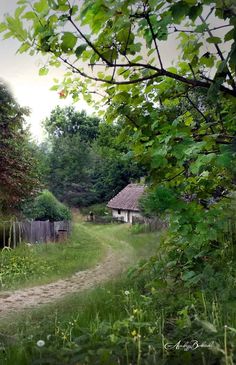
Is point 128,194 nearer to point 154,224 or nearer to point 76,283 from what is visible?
point 154,224

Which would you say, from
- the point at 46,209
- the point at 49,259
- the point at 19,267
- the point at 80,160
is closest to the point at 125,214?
the point at 80,160

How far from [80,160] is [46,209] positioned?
440cm

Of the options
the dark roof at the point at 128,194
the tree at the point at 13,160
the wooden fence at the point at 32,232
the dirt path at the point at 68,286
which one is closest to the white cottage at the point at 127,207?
the dark roof at the point at 128,194

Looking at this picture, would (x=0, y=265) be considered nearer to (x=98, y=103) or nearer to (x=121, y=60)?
(x=98, y=103)

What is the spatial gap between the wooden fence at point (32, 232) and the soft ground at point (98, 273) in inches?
140

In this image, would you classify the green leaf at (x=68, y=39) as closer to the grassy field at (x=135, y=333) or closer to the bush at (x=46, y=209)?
the grassy field at (x=135, y=333)

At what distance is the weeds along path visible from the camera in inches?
198

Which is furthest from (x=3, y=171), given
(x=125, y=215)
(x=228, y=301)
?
(x=228, y=301)

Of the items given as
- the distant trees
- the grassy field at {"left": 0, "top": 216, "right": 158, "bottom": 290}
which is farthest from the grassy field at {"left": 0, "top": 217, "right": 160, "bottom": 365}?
the distant trees

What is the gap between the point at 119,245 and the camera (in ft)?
19.8

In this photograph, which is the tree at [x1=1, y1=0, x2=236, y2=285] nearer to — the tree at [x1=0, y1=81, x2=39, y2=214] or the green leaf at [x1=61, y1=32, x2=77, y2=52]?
the green leaf at [x1=61, y1=32, x2=77, y2=52]

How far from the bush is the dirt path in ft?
15.0

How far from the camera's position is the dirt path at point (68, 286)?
5031mm

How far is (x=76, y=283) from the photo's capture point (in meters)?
5.94
